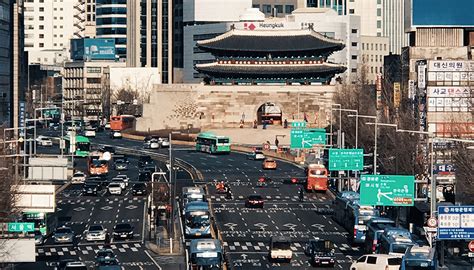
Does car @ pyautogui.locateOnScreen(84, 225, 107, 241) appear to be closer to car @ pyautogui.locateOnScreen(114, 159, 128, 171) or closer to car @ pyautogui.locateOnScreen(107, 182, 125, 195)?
car @ pyautogui.locateOnScreen(107, 182, 125, 195)

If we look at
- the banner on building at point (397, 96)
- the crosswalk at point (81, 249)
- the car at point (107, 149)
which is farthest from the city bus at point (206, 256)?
the car at point (107, 149)

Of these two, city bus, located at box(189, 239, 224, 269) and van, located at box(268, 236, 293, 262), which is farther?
van, located at box(268, 236, 293, 262)

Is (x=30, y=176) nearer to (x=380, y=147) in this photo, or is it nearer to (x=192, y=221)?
(x=192, y=221)

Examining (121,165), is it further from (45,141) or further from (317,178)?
(317,178)

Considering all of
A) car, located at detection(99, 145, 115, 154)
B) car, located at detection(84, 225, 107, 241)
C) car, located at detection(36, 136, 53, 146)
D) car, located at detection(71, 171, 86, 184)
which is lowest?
car, located at detection(84, 225, 107, 241)

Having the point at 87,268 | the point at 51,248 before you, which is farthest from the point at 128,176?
the point at 87,268

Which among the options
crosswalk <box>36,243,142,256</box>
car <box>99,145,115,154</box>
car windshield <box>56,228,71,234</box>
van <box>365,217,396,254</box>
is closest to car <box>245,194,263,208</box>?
crosswalk <box>36,243,142,256</box>

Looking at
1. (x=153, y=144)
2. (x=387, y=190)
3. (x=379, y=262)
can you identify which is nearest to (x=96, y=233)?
(x=387, y=190)
